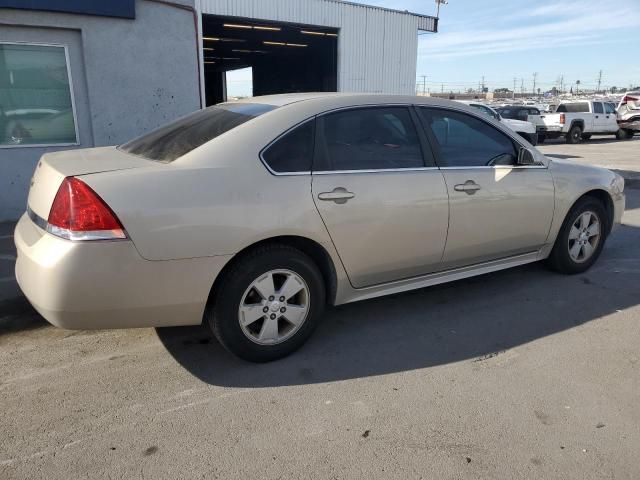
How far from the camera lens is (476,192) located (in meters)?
3.85

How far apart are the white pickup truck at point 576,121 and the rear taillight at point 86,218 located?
22.3 m

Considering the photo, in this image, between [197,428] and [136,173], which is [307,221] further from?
[197,428]

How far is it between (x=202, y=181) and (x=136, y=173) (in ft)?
1.15

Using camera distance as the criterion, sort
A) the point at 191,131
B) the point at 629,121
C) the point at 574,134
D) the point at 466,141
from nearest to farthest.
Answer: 1. the point at 191,131
2. the point at 466,141
3. the point at 574,134
4. the point at 629,121

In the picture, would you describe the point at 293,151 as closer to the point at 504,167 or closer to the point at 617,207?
the point at 504,167

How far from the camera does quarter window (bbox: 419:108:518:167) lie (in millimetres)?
3826

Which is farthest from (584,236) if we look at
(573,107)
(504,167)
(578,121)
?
(573,107)

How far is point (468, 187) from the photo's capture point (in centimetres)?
381

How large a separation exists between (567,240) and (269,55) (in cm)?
2260

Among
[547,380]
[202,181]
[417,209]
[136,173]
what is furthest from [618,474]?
[136,173]

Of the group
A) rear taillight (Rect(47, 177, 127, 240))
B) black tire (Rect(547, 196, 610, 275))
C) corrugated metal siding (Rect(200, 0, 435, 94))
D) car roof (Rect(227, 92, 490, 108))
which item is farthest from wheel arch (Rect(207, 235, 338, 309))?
corrugated metal siding (Rect(200, 0, 435, 94))

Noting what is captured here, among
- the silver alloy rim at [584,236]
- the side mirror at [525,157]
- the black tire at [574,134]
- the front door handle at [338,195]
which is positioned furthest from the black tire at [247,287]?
the black tire at [574,134]

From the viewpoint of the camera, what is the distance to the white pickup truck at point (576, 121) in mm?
21844

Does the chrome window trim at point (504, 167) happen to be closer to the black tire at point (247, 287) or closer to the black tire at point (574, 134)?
the black tire at point (247, 287)
